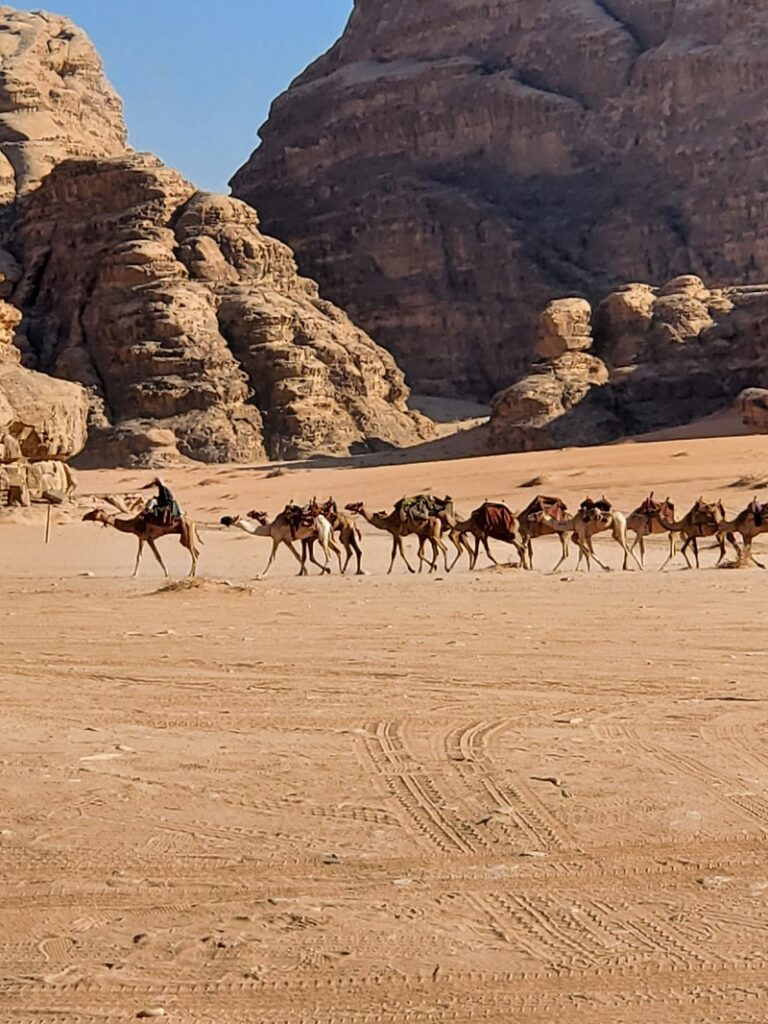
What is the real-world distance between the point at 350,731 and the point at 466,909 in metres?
2.83

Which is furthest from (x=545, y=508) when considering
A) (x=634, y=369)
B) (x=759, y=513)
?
(x=634, y=369)

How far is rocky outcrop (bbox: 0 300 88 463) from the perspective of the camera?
104 ft

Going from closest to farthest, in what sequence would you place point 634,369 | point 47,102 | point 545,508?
point 545,508, point 634,369, point 47,102

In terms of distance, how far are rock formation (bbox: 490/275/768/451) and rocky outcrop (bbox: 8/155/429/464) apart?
355 inches

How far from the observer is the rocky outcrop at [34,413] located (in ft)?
104

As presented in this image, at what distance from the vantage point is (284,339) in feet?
213

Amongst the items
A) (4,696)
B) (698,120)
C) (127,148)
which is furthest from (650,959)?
(127,148)

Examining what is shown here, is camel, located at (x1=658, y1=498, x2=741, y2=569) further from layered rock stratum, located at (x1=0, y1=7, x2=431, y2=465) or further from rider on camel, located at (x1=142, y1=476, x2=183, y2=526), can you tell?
layered rock stratum, located at (x1=0, y1=7, x2=431, y2=465)

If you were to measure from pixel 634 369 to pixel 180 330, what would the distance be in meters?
20.8

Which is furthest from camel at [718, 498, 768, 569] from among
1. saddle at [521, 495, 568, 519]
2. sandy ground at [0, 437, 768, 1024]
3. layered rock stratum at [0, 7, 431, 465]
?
layered rock stratum at [0, 7, 431, 465]

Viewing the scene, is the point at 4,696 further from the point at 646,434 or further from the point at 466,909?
the point at 646,434

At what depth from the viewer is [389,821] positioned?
18.4 feet

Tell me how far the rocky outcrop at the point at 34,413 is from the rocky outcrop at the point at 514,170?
179ft

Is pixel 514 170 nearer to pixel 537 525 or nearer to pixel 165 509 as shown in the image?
pixel 537 525
